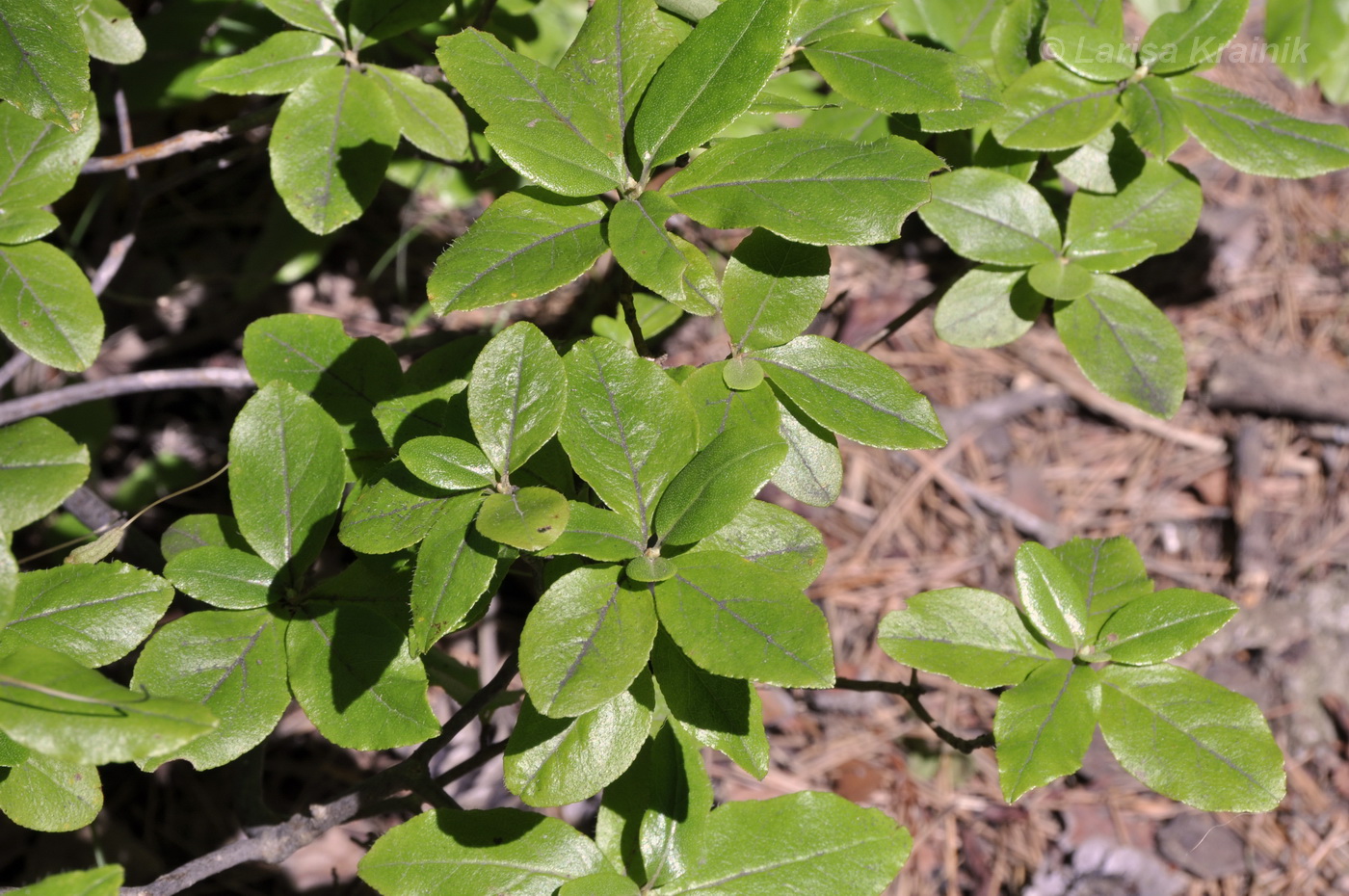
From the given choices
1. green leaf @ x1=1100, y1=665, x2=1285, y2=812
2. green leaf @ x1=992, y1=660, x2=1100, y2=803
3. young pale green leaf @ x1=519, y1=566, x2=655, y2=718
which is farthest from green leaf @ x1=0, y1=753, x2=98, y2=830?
green leaf @ x1=1100, y1=665, x2=1285, y2=812

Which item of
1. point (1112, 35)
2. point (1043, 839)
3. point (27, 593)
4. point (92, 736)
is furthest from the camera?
point (1043, 839)

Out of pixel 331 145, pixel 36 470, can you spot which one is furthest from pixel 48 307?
pixel 331 145

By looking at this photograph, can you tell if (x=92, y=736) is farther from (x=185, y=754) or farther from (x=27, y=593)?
(x=27, y=593)

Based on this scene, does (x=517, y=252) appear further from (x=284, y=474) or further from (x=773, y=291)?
(x=284, y=474)

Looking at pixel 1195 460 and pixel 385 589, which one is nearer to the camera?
pixel 385 589

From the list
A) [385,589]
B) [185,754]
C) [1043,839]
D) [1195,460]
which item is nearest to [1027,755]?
[385,589]

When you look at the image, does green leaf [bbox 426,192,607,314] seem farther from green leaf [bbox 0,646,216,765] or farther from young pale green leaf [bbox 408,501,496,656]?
green leaf [bbox 0,646,216,765]

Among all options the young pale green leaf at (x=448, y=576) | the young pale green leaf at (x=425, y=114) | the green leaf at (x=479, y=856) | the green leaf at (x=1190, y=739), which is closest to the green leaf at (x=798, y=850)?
the green leaf at (x=479, y=856)
